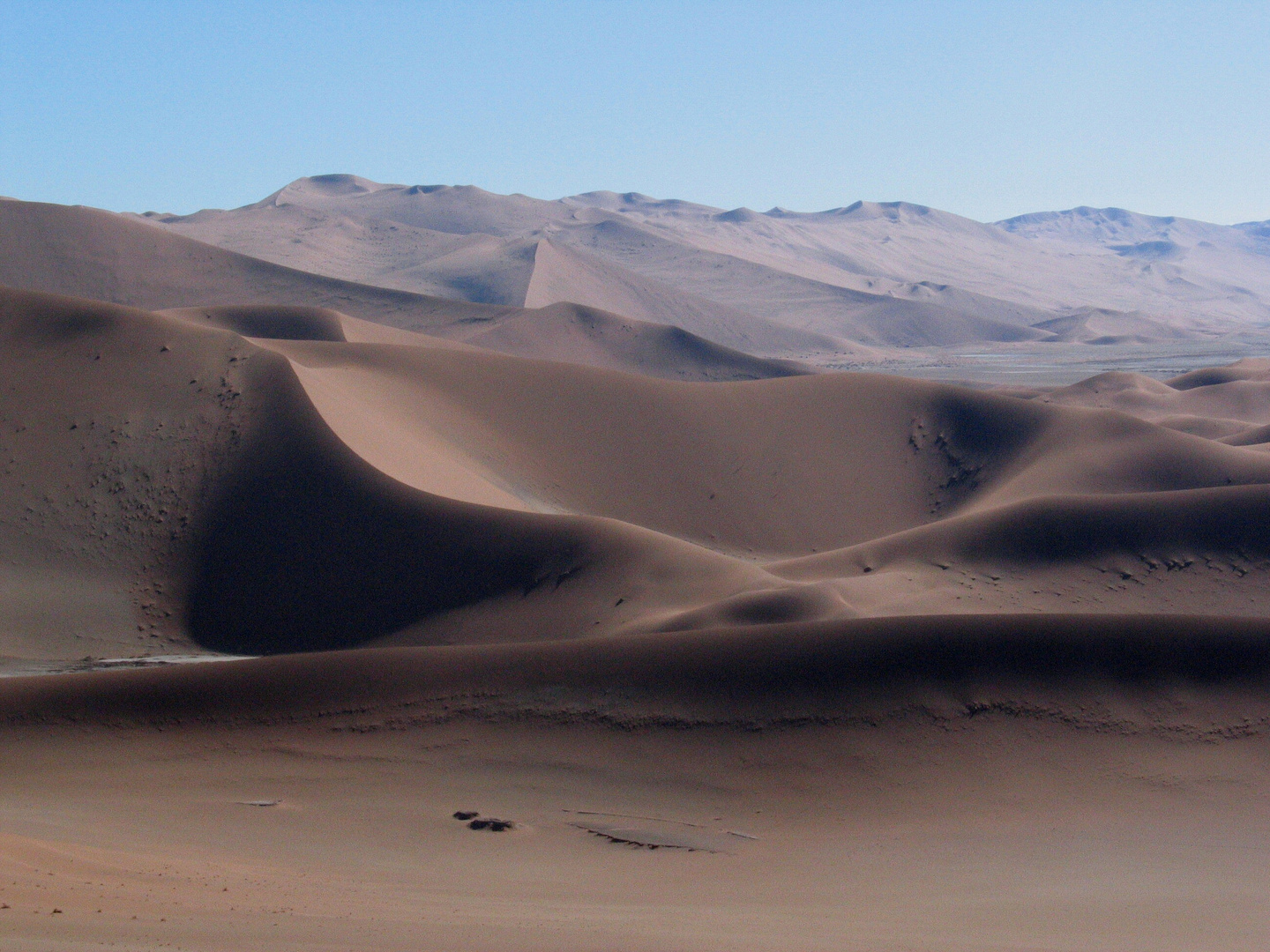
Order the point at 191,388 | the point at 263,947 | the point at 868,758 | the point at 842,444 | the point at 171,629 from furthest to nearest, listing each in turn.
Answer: the point at 842,444
the point at 191,388
the point at 171,629
the point at 868,758
the point at 263,947

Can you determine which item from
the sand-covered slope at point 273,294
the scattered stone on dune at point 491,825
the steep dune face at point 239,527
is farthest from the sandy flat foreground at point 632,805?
the sand-covered slope at point 273,294

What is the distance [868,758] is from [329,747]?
251 inches

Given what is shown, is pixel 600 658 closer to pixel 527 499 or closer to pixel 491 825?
pixel 491 825

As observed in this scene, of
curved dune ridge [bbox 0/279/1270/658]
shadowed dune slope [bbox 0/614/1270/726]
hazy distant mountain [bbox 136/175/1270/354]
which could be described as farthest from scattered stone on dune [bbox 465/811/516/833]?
hazy distant mountain [bbox 136/175/1270/354]

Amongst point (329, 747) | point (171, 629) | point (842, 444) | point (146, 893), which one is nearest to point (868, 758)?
point (329, 747)

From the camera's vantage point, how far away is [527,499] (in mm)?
35250

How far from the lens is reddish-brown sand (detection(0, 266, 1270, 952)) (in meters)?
9.36

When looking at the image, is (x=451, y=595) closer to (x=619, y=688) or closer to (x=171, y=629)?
(x=171, y=629)

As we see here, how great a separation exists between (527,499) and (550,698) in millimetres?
20442

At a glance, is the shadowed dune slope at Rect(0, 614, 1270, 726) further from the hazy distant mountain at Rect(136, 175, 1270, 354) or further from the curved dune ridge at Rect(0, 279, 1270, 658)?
the hazy distant mountain at Rect(136, 175, 1270, 354)

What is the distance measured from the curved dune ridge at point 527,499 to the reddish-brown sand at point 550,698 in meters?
0.12

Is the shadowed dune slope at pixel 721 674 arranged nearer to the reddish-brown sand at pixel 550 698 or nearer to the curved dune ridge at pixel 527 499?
the reddish-brown sand at pixel 550 698

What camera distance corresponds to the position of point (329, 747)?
1451 centimetres

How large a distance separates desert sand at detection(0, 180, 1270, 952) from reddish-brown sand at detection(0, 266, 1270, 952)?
0.07 meters
